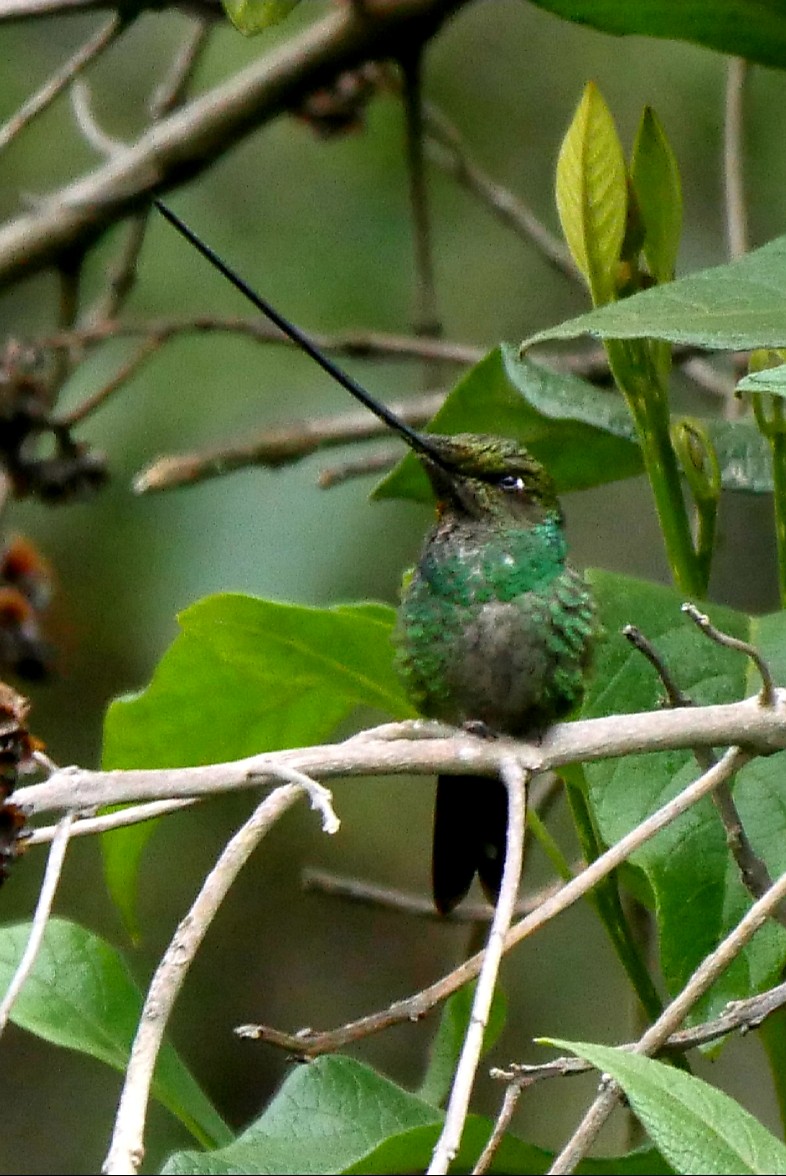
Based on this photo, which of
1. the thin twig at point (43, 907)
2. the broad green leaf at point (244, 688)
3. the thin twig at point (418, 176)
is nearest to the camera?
the thin twig at point (43, 907)

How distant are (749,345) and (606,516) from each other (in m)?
3.52

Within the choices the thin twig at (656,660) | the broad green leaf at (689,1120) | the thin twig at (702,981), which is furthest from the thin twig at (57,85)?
the broad green leaf at (689,1120)

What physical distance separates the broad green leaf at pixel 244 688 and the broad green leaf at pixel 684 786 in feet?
1.02

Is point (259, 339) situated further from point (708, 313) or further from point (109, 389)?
point (708, 313)

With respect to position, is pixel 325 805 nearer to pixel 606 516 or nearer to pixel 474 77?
pixel 606 516

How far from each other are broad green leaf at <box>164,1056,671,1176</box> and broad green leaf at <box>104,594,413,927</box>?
46 cm

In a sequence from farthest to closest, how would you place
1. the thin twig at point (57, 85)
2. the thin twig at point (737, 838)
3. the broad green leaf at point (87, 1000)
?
the thin twig at point (57, 85) → the broad green leaf at point (87, 1000) → the thin twig at point (737, 838)

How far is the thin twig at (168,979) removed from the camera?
115cm

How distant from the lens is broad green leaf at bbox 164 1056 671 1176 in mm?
1745

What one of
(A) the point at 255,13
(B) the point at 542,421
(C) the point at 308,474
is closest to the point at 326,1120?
(B) the point at 542,421

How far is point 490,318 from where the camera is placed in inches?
203

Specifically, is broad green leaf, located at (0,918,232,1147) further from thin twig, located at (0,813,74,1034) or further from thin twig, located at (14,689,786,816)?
thin twig, located at (0,813,74,1034)

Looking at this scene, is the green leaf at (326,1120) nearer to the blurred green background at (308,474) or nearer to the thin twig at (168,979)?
the thin twig at (168,979)

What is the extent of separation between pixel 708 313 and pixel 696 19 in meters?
0.68
